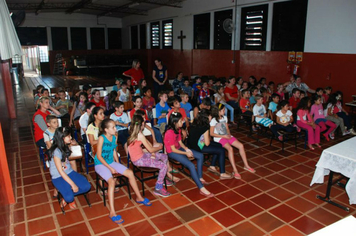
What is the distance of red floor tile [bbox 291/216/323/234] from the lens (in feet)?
11.1

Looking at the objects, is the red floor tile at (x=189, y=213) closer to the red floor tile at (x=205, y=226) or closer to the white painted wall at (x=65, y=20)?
the red floor tile at (x=205, y=226)

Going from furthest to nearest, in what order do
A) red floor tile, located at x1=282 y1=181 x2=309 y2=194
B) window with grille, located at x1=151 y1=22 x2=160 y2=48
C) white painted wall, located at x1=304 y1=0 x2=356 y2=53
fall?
window with grille, located at x1=151 y1=22 x2=160 y2=48 < white painted wall, located at x1=304 y1=0 x2=356 y2=53 < red floor tile, located at x1=282 y1=181 x2=309 y2=194

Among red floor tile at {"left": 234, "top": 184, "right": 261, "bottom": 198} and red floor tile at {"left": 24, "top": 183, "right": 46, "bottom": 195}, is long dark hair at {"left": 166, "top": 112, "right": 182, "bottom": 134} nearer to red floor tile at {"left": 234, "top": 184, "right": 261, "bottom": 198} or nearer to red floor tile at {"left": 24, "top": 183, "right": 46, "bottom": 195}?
red floor tile at {"left": 234, "top": 184, "right": 261, "bottom": 198}

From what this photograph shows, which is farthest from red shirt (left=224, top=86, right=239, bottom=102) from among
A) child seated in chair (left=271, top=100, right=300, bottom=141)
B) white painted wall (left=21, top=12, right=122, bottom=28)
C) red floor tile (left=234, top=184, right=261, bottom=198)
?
white painted wall (left=21, top=12, right=122, bottom=28)

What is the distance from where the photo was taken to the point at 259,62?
1024 centimetres

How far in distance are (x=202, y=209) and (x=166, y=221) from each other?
0.54m

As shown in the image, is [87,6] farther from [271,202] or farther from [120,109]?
[271,202]

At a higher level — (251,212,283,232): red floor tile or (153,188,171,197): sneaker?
(153,188,171,197): sneaker

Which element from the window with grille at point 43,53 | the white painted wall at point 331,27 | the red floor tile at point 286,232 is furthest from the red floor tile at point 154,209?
the window with grille at point 43,53

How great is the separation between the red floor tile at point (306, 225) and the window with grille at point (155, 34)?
14.3 meters

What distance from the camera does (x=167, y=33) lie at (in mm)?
15383

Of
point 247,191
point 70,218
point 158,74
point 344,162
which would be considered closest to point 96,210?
point 70,218

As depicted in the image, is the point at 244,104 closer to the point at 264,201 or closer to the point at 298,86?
the point at 298,86

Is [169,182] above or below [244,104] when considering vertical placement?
below
